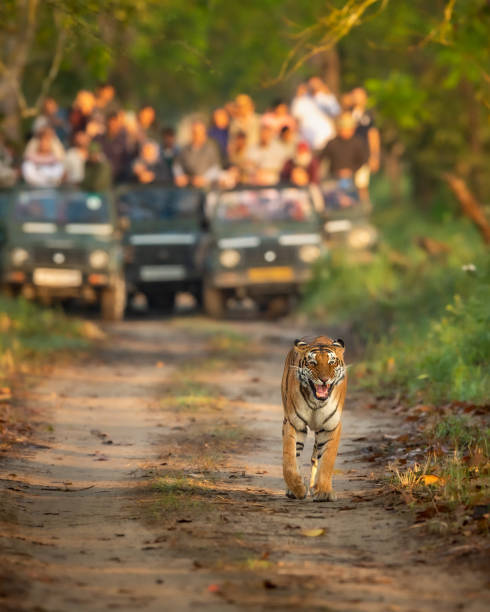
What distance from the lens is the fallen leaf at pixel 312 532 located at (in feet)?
24.4

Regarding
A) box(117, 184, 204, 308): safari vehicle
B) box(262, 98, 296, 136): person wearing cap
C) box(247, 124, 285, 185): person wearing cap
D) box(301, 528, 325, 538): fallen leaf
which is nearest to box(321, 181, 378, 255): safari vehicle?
box(247, 124, 285, 185): person wearing cap

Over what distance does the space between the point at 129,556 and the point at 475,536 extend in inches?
65.2

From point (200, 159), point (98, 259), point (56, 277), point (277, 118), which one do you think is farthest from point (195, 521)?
point (277, 118)

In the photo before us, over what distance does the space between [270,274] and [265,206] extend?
96 cm

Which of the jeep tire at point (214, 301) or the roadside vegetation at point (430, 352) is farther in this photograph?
the jeep tire at point (214, 301)

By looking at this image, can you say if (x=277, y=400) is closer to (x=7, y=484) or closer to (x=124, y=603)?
(x=7, y=484)

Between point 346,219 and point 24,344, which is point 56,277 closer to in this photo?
point 24,344

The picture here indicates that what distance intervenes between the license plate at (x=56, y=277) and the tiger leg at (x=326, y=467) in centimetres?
1229

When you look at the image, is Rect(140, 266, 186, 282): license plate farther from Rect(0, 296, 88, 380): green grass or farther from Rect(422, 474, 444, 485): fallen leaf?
Rect(422, 474, 444, 485): fallen leaf

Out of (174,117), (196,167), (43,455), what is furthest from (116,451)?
(174,117)

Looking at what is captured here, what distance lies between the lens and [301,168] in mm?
22250

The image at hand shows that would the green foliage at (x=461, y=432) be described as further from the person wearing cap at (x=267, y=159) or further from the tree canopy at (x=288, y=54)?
the person wearing cap at (x=267, y=159)

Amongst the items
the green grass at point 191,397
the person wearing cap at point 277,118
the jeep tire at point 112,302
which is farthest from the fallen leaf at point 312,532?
the person wearing cap at point 277,118

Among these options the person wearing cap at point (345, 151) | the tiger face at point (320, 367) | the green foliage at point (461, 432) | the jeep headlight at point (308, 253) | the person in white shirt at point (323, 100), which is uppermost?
the person in white shirt at point (323, 100)
